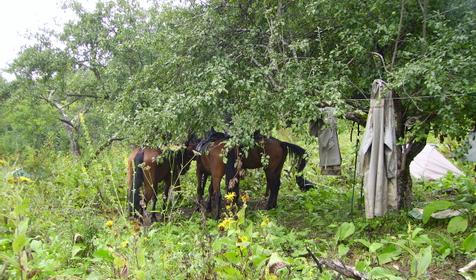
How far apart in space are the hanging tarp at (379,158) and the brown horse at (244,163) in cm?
146

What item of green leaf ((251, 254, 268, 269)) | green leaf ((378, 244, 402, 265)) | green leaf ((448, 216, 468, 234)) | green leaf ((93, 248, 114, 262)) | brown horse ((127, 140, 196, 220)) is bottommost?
green leaf ((378, 244, 402, 265))

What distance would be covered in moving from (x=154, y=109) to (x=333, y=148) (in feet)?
7.52

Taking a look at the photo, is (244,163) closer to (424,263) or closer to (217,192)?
(217,192)

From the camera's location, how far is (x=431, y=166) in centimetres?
1042

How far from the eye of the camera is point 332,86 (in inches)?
185

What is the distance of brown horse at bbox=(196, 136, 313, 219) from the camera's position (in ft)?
20.9

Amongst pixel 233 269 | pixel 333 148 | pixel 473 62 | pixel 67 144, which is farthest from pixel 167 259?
pixel 67 144

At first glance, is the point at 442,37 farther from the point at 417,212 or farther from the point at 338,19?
the point at 417,212

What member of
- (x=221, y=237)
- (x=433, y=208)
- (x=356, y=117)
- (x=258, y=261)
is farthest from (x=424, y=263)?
(x=356, y=117)

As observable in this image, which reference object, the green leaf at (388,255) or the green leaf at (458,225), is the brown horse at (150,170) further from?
the green leaf at (458,225)

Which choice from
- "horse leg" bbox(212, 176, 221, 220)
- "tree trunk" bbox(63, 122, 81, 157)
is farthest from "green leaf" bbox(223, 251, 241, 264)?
"tree trunk" bbox(63, 122, 81, 157)

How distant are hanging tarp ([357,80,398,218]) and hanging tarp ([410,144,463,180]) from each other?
552 centimetres

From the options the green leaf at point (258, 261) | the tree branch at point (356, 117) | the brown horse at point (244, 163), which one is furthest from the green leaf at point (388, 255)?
the brown horse at point (244, 163)

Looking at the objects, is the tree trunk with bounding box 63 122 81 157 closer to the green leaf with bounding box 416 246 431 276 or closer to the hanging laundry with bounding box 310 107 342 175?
the hanging laundry with bounding box 310 107 342 175
